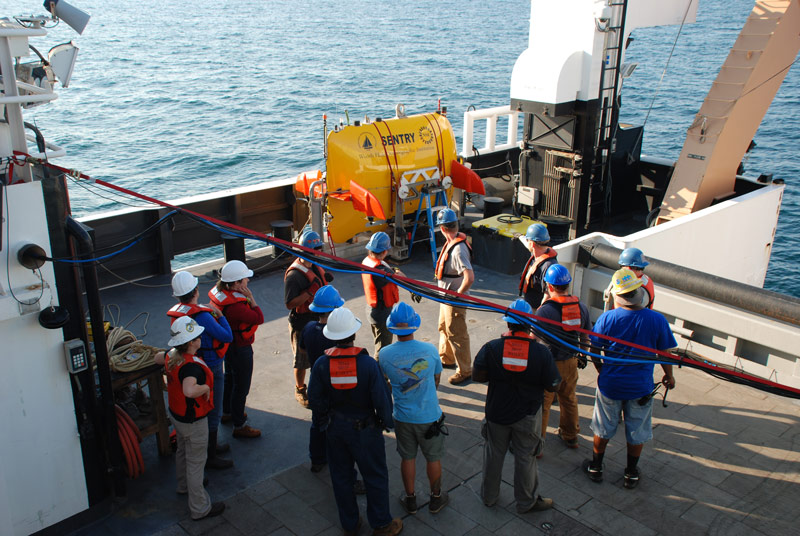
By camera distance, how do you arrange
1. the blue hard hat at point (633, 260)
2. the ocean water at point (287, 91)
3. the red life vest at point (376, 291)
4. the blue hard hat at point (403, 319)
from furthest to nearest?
the ocean water at point (287, 91) → the red life vest at point (376, 291) → the blue hard hat at point (633, 260) → the blue hard hat at point (403, 319)

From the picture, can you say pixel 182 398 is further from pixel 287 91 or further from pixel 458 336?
pixel 287 91

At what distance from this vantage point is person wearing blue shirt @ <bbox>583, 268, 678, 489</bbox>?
5754 mm

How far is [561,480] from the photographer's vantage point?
6.21 m

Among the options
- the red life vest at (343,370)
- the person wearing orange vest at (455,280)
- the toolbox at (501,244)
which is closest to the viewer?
the red life vest at (343,370)

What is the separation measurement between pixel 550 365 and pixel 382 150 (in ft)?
21.8

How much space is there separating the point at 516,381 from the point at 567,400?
1398 millimetres

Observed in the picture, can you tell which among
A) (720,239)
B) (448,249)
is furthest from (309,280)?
(720,239)

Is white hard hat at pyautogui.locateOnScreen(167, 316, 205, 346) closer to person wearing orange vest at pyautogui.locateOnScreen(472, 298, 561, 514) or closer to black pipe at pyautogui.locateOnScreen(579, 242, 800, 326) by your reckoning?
person wearing orange vest at pyautogui.locateOnScreen(472, 298, 561, 514)

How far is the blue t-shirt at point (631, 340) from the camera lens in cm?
575

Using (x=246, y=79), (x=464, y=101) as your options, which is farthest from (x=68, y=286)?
(x=246, y=79)

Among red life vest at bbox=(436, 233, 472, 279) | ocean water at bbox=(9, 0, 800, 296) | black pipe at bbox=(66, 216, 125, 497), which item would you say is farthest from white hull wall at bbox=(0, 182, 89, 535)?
red life vest at bbox=(436, 233, 472, 279)

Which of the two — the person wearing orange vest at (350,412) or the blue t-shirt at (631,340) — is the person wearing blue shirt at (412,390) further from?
the blue t-shirt at (631,340)

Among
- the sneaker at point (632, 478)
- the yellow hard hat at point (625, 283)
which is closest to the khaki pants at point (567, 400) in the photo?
the sneaker at point (632, 478)

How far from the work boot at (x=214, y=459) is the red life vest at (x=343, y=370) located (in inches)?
72.4
